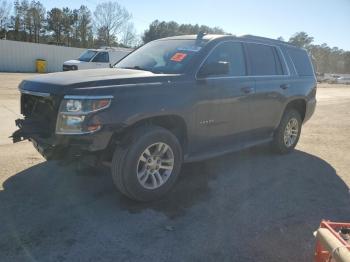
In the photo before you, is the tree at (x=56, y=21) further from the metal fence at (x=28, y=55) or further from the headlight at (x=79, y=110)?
the headlight at (x=79, y=110)

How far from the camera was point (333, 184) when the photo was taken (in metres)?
5.26

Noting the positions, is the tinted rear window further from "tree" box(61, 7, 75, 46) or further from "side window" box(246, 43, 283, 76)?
"tree" box(61, 7, 75, 46)

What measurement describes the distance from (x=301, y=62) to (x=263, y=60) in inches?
54.3

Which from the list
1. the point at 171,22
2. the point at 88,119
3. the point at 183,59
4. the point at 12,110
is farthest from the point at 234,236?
the point at 171,22

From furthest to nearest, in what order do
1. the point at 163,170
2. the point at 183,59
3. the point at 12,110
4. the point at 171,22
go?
the point at 171,22
the point at 12,110
the point at 183,59
the point at 163,170

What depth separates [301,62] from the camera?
688cm

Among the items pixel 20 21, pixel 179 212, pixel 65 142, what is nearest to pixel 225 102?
pixel 179 212

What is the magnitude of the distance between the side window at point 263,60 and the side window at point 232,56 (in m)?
0.22

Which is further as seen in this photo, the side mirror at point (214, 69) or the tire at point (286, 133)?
the tire at point (286, 133)

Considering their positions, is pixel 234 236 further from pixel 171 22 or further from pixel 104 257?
pixel 171 22

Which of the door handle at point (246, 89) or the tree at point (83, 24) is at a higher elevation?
the tree at point (83, 24)

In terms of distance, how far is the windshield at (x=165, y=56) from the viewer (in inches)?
184

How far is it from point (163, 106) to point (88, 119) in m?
0.86

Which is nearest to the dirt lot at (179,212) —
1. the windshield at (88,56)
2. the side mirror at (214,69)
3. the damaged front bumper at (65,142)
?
the damaged front bumper at (65,142)
